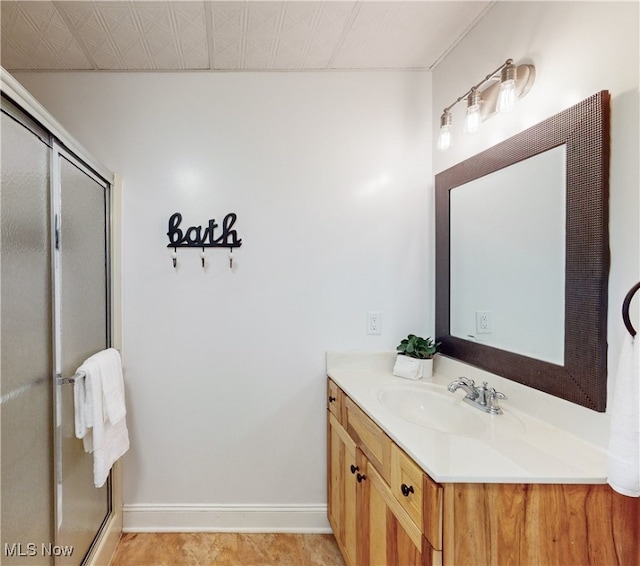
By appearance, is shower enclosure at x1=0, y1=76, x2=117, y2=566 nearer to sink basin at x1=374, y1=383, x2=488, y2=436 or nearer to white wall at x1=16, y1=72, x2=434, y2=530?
white wall at x1=16, y1=72, x2=434, y2=530

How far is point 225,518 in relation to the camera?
1.76 m

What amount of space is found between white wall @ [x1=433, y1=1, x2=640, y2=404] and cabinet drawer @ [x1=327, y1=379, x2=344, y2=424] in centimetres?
102

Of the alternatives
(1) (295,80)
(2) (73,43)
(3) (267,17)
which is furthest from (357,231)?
(2) (73,43)

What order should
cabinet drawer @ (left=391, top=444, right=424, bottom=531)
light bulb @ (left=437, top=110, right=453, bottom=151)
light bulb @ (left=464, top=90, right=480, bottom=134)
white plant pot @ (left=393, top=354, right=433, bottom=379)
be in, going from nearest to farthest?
cabinet drawer @ (left=391, top=444, right=424, bottom=531) < light bulb @ (left=464, top=90, right=480, bottom=134) < light bulb @ (left=437, top=110, right=453, bottom=151) < white plant pot @ (left=393, top=354, right=433, bottom=379)

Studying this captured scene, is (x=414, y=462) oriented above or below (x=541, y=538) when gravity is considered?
above

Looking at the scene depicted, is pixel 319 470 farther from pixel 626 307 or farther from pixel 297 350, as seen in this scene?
pixel 626 307

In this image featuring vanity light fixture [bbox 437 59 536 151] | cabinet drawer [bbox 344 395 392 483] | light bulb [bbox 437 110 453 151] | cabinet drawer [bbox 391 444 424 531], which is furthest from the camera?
light bulb [bbox 437 110 453 151]

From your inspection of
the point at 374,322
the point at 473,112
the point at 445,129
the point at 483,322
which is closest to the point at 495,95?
the point at 473,112

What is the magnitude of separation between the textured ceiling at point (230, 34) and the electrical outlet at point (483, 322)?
1319 millimetres

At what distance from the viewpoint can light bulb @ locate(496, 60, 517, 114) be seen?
1182 mm

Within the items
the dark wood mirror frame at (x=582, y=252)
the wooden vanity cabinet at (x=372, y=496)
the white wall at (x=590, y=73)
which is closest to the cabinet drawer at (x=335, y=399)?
the wooden vanity cabinet at (x=372, y=496)

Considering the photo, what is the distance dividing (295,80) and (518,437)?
193cm

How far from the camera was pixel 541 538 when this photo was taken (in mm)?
818

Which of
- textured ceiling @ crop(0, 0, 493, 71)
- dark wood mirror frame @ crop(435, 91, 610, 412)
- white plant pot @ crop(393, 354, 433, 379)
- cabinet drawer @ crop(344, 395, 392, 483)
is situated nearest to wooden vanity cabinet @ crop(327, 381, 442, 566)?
cabinet drawer @ crop(344, 395, 392, 483)
